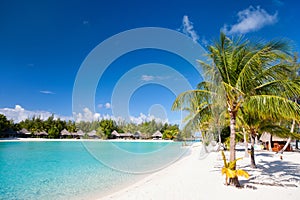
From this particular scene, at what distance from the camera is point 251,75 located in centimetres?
515

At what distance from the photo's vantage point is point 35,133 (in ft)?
157

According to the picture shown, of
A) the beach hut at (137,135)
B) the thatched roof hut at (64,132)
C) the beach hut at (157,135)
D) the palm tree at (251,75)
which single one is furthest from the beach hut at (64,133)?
the palm tree at (251,75)

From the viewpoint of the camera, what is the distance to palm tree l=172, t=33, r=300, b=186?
489cm

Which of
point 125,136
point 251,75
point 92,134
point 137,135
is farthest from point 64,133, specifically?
point 251,75

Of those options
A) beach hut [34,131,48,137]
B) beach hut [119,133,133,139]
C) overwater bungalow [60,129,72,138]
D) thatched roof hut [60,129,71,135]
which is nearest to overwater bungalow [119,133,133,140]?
beach hut [119,133,133,139]

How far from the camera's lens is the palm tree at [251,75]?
16.0 ft

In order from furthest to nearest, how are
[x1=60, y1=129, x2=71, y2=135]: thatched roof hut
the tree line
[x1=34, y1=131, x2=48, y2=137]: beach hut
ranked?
[x1=60, y1=129, x2=71, y2=135]: thatched roof hut, [x1=34, y1=131, x2=48, y2=137]: beach hut, the tree line

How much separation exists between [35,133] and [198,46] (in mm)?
50397

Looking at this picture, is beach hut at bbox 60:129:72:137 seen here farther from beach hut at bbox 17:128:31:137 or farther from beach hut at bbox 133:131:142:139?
beach hut at bbox 133:131:142:139

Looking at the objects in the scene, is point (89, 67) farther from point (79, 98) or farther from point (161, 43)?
point (161, 43)

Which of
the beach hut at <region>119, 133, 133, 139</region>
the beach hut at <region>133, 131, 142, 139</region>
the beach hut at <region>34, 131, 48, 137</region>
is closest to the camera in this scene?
the beach hut at <region>34, 131, 48, 137</region>

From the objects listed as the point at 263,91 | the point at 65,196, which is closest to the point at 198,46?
the point at 263,91

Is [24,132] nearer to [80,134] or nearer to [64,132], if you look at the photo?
[64,132]

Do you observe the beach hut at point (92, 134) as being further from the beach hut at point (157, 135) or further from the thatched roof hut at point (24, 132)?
the beach hut at point (157, 135)
